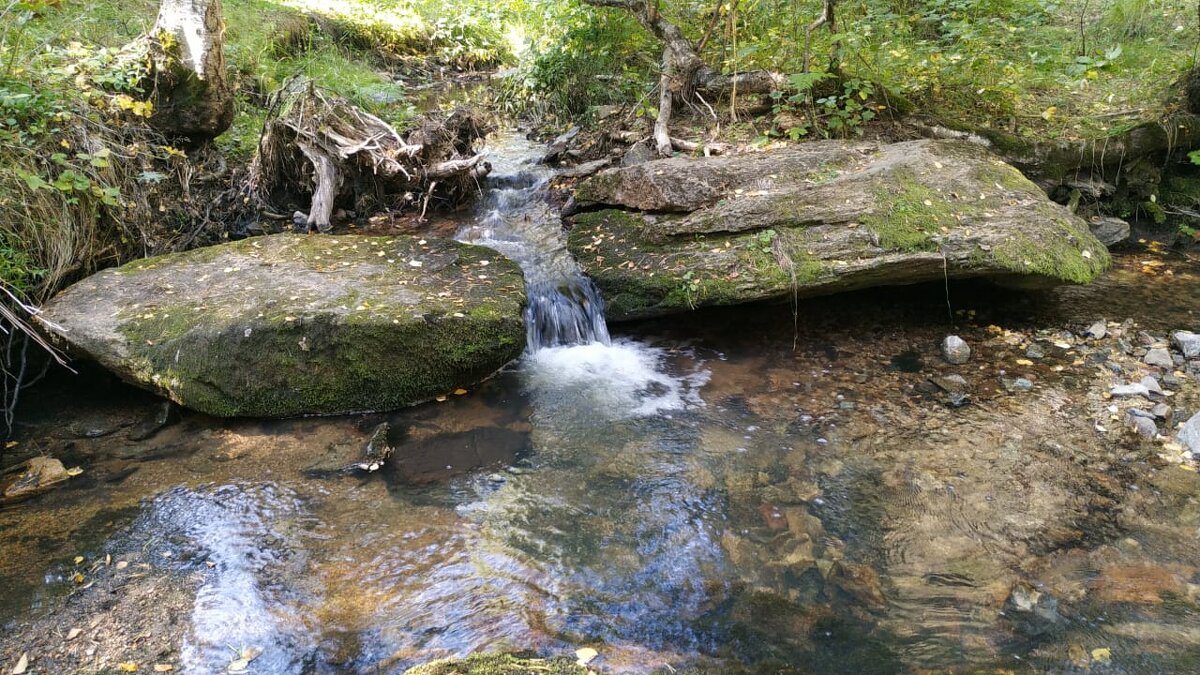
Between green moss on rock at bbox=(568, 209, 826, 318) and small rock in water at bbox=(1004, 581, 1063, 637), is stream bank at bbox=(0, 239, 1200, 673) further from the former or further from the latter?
green moss on rock at bbox=(568, 209, 826, 318)

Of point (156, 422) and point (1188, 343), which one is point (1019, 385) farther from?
point (156, 422)

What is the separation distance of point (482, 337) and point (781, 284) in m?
2.16

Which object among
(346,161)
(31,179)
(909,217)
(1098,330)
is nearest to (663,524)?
(909,217)

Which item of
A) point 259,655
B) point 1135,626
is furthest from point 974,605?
point 259,655

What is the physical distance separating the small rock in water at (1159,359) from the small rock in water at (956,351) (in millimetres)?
1100

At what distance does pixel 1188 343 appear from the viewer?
4742mm

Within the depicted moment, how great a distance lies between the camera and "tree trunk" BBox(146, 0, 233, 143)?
586 cm

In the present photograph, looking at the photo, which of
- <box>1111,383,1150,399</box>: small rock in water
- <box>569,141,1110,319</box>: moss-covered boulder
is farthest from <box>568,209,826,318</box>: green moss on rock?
<box>1111,383,1150,399</box>: small rock in water

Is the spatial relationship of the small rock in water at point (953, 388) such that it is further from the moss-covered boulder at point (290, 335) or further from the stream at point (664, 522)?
the moss-covered boulder at point (290, 335)

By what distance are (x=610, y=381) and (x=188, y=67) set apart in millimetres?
4609

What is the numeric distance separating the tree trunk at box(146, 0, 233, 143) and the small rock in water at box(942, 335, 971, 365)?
6542 millimetres

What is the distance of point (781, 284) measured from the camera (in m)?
4.95

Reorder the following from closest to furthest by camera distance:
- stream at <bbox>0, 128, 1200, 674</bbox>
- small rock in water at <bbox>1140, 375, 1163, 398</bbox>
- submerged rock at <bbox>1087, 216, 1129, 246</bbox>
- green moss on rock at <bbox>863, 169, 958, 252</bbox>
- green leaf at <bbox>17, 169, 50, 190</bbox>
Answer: stream at <bbox>0, 128, 1200, 674</bbox>, green leaf at <bbox>17, 169, 50, 190</bbox>, small rock in water at <bbox>1140, 375, 1163, 398</bbox>, green moss on rock at <bbox>863, 169, 958, 252</bbox>, submerged rock at <bbox>1087, 216, 1129, 246</bbox>

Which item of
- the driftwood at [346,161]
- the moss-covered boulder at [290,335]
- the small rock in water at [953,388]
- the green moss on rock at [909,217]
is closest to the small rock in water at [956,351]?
the small rock in water at [953,388]
